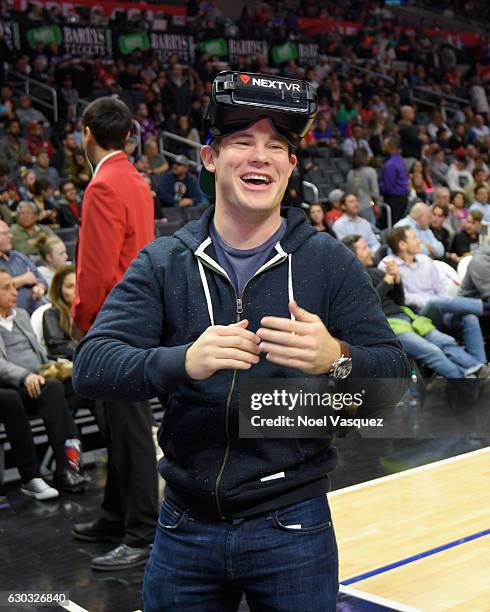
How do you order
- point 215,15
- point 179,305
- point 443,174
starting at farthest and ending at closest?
point 215,15 < point 443,174 < point 179,305

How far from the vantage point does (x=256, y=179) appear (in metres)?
1.78

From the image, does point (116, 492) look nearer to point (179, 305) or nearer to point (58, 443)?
point (58, 443)

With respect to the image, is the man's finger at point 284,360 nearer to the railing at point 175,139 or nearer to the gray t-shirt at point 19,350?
the gray t-shirt at point 19,350

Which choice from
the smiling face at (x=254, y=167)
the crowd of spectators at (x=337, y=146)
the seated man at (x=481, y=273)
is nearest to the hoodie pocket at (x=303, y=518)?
the smiling face at (x=254, y=167)

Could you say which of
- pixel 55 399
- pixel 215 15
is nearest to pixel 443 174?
pixel 215 15

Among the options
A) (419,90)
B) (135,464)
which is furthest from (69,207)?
(419,90)

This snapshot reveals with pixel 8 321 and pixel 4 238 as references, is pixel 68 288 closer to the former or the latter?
pixel 8 321

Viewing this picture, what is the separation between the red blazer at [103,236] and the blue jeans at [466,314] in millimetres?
3998

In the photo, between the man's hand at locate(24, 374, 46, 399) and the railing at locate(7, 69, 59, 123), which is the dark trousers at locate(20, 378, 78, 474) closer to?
the man's hand at locate(24, 374, 46, 399)

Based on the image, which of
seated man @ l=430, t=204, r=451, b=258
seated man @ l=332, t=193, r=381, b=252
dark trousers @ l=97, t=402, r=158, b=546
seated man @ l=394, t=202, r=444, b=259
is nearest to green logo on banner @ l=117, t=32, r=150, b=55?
seated man @ l=332, t=193, r=381, b=252

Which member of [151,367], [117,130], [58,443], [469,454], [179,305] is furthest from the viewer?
[469,454]

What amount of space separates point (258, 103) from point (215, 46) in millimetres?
15870

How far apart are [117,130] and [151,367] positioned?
7.63 feet

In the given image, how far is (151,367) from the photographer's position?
1.68 m
